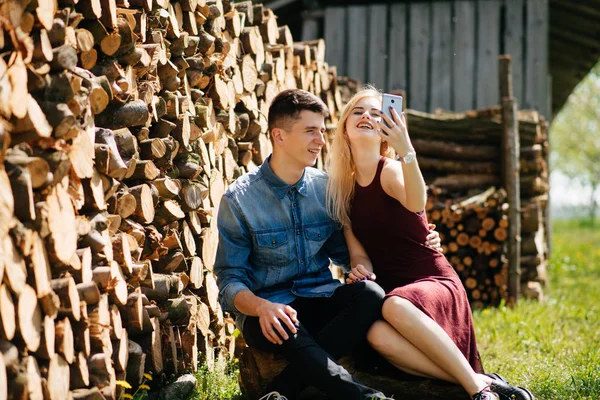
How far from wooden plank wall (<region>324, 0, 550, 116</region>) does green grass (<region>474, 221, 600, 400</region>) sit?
276cm

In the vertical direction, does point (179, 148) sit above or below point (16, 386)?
above

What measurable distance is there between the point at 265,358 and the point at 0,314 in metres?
1.62

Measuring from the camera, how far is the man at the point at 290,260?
12.3 feet

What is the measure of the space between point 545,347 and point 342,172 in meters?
2.40

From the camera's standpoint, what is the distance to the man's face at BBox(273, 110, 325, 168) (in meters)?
4.11

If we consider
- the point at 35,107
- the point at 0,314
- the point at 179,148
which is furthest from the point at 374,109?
the point at 0,314

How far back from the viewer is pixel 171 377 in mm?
4016

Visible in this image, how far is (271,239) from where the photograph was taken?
4.09m

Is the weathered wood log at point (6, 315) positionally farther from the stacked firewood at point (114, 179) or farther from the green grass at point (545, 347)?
the green grass at point (545, 347)

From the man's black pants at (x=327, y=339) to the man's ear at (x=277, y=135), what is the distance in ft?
2.61

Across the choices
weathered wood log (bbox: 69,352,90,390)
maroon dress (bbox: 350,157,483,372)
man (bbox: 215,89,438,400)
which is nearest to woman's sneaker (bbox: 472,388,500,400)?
maroon dress (bbox: 350,157,483,372)

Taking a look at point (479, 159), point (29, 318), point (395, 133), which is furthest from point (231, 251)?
point (479, 159)

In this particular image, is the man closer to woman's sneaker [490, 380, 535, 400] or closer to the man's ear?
the man's ear

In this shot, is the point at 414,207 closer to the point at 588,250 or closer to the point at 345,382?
the point at 345,382
